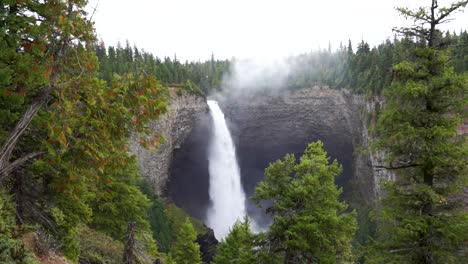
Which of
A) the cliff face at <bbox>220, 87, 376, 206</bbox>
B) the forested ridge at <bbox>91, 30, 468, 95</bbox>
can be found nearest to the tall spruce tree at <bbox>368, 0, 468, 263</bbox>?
the forested ridge at <bbox>91, 30, 468, 95</bbox>

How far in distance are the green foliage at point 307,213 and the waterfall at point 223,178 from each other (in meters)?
46.8

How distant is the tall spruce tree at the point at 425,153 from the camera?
894cm

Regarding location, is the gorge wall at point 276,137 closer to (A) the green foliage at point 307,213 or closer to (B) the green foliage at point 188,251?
(B) the green foliage at point 188,251

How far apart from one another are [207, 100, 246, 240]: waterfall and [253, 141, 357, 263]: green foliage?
46.8 metres

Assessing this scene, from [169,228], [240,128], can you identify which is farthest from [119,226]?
[240,128]

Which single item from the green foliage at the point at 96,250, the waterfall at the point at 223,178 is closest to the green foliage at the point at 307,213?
the green foliage at the point at 96,250

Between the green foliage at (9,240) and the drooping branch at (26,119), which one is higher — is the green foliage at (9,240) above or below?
below

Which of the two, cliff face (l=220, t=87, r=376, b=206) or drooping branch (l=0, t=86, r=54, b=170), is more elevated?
drooping branch (l=0, t=86, r=54, b=170)

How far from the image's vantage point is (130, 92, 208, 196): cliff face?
175 ft

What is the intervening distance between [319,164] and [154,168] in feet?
144

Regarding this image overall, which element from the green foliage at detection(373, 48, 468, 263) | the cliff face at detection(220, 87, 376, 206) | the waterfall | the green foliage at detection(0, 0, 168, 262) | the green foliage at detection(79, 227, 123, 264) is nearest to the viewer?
the green foliage at detection(0, 0, 168, 262)

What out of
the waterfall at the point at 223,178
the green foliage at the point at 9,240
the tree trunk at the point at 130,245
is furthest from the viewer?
the waterfall at the point at 223,178

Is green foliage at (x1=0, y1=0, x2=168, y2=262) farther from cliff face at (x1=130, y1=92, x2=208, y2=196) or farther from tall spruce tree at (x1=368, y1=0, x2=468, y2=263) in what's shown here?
cliff face at (x1=130, y1=92, x2=208, y2=196)

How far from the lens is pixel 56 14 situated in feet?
19.2
